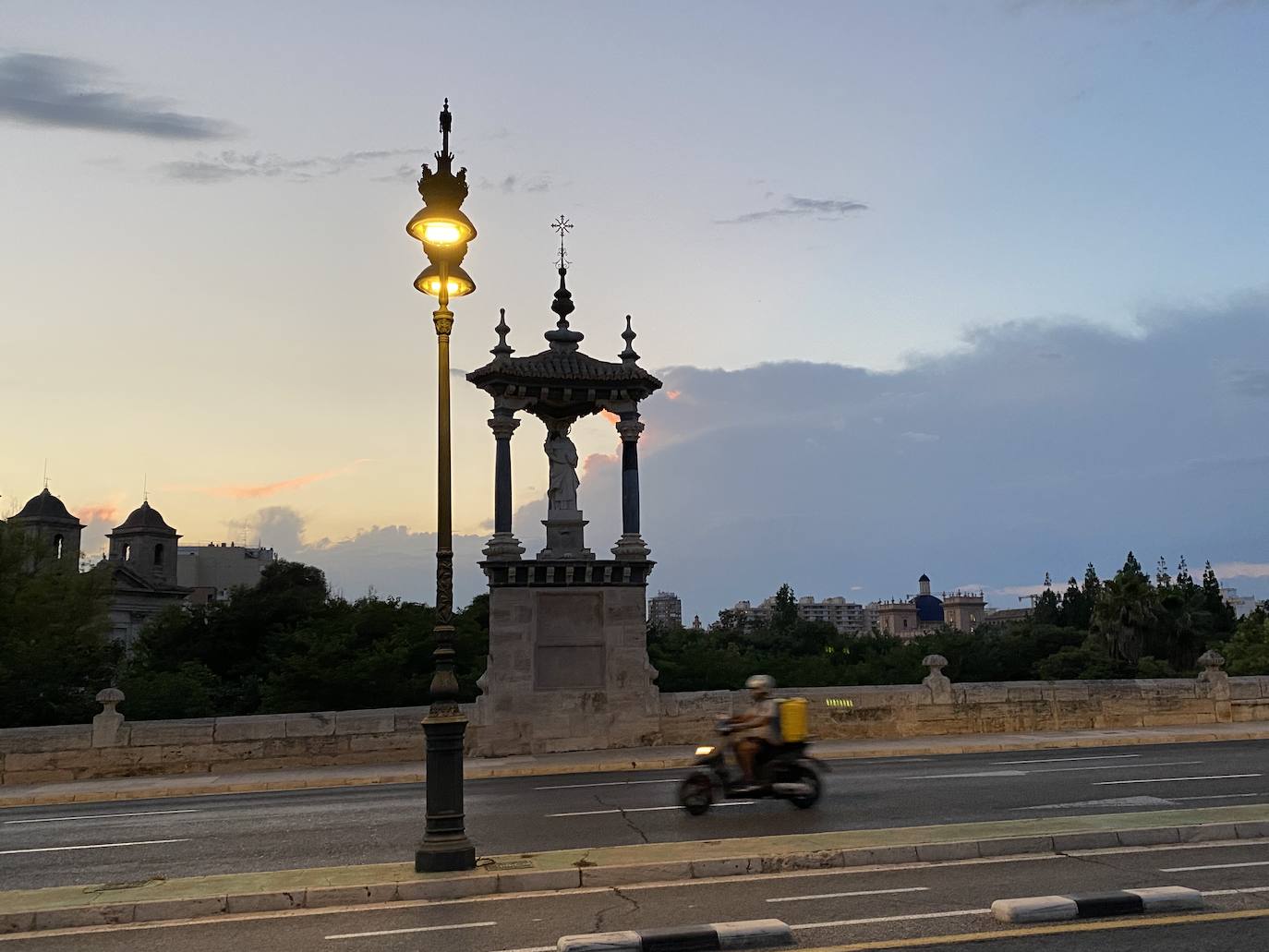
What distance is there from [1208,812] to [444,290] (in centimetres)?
1032

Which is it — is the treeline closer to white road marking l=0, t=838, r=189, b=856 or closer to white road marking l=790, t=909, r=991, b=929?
white road marking l=0, t=838, r=189, b=856

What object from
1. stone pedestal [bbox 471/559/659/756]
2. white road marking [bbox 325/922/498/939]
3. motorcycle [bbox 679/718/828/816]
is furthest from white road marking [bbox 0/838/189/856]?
stone pedestal [bbox 471/559/659/756]

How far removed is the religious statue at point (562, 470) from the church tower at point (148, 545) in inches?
4298

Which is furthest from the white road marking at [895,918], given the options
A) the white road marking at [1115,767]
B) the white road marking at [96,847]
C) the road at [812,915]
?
the white road marking at [1115,767]

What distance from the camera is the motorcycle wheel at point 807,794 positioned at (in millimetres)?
12875

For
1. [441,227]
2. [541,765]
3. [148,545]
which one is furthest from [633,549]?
[148,545]

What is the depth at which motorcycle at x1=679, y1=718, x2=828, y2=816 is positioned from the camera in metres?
12.8

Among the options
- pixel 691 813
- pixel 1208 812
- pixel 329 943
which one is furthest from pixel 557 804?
pixel 1208 812

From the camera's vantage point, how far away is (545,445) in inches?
934

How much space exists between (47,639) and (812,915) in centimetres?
4037

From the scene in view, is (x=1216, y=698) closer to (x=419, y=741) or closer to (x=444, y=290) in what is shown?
(x=419, y=741)

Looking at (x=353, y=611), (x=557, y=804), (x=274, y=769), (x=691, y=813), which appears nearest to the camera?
(x=691, y=813)

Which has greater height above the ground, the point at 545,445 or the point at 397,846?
the point at 545,445

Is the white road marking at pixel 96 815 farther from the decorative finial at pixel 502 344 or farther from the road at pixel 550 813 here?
the decorative finial at pixel 502 344
